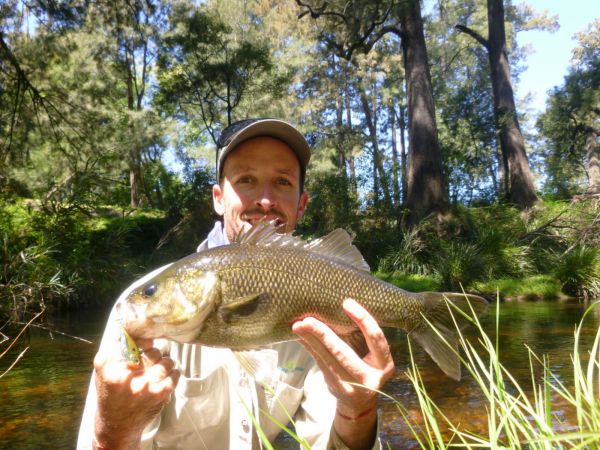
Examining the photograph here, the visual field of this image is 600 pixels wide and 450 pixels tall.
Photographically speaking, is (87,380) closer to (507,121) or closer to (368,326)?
(368,326)

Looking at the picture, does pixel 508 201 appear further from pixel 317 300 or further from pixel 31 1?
pixel 317 300

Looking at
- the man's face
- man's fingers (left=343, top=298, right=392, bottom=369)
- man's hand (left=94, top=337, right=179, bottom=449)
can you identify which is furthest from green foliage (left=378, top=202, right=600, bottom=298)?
man's hand (left=94, top=337, right=179, bottom=449)

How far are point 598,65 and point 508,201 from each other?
11.9 m

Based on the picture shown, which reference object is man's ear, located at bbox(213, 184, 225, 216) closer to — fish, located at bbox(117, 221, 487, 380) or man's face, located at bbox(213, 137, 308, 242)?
man's face, located at bbox(213, 137, 308, 242)

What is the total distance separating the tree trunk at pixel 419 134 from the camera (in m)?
17.2

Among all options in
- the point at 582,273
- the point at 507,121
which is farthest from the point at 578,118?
the point at 582,273

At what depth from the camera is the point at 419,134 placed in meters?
17.9

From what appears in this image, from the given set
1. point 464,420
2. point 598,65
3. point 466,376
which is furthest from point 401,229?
point 598,65

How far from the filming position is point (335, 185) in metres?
20.8

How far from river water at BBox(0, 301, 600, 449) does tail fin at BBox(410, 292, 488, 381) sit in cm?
57

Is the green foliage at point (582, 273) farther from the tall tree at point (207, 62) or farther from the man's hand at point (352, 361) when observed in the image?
the tall tree at point (207, 62)

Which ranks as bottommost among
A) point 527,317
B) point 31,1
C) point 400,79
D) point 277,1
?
point 527,317

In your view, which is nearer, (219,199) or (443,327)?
(443,327)

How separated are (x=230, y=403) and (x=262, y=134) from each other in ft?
5.35
